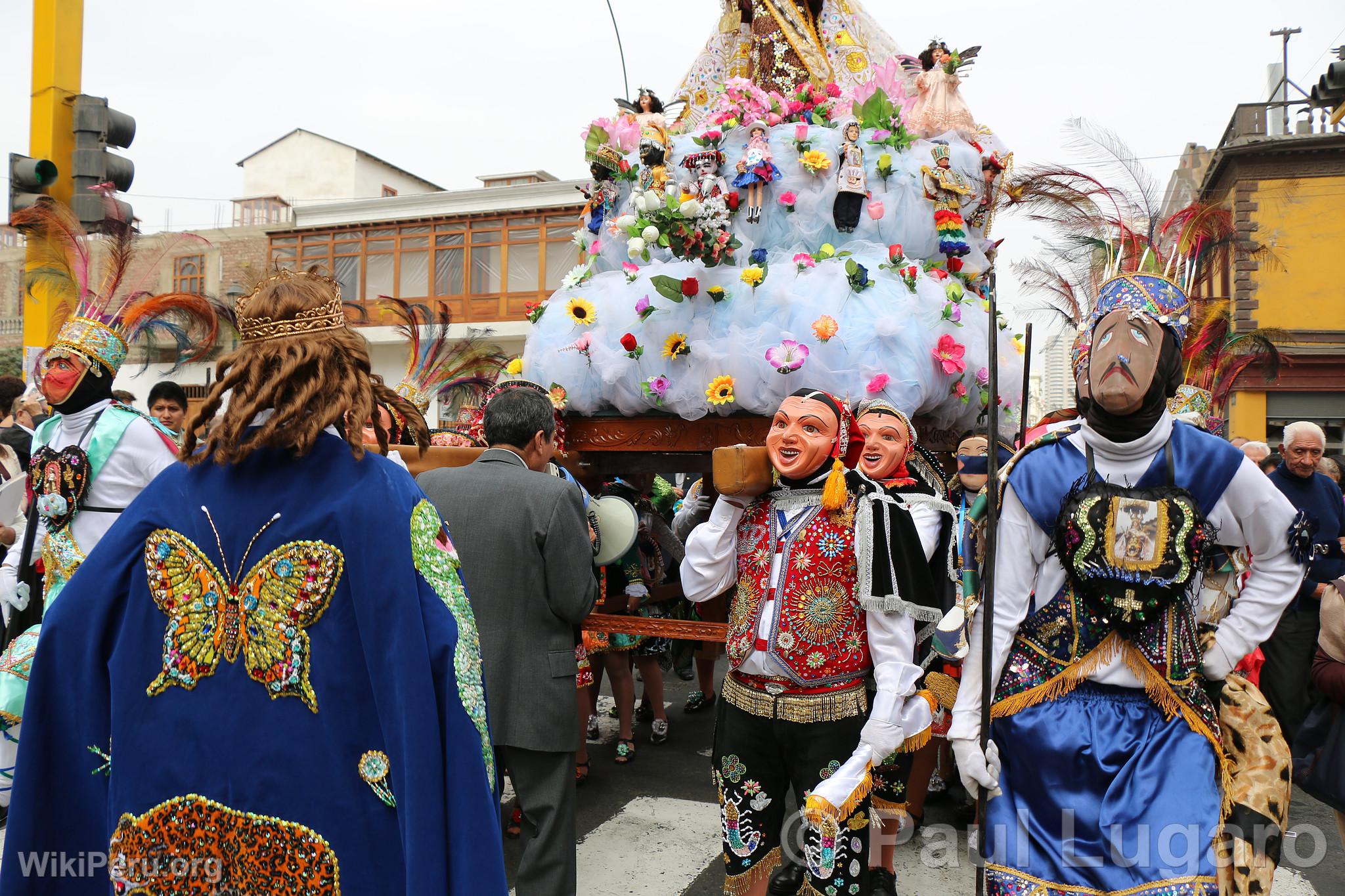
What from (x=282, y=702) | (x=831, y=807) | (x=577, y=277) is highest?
(x=577, y=277)

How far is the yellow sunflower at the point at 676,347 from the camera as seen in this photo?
5527 millimetres

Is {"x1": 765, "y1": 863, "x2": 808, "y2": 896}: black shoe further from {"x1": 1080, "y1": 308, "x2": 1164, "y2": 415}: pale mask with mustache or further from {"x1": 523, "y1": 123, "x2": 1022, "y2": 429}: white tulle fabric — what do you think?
{"x1": 1080, "y1": 308, "x2": 1164, "y2": 415}: pale mask with mustache

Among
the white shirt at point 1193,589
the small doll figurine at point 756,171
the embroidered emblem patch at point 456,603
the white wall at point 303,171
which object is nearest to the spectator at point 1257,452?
the small doll figurine at point 756,171

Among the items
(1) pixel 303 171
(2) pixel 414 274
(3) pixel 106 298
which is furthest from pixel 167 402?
(1) pixel 303 171

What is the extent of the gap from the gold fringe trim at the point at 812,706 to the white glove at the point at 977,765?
533mm

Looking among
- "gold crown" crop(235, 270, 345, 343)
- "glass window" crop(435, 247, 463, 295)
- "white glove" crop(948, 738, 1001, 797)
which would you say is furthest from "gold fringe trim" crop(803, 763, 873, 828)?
"glass window" crop(435, 247, 463, 295)

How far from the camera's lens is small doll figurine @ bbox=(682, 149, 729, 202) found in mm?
5688

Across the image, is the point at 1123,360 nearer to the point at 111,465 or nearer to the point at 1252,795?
the point at 1252,795

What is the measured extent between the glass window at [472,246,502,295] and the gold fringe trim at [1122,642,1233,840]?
2239cm

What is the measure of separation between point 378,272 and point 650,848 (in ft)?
73.3

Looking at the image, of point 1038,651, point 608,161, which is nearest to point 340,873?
point 1038,651

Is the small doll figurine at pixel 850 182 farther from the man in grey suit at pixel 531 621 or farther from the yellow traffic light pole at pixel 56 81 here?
the yellow traffic light pole at pixel 56 81

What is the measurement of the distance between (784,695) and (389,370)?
23.3m

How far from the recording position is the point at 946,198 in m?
5.81
